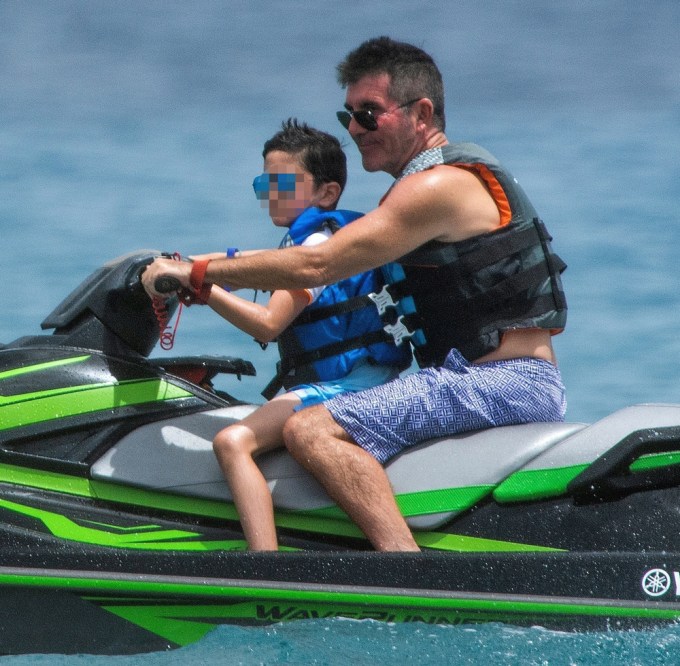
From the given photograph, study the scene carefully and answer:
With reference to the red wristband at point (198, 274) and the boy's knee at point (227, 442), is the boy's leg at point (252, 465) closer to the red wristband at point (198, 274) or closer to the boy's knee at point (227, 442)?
the boy's knee at point (227, 442)

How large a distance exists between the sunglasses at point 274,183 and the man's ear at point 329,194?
0.35 ft

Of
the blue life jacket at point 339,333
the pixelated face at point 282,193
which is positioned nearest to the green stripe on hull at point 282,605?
the blue life jacket at point 339,333

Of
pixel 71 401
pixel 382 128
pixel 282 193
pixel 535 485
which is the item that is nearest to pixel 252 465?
pixel 71 401

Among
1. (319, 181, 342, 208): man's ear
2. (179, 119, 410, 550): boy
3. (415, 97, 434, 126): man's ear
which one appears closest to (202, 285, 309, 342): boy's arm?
(179, 119, 410, 550): boy

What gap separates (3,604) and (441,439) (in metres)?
1.04

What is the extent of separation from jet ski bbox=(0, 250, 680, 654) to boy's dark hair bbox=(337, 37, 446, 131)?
70 centimetres

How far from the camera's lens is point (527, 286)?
2871 mm

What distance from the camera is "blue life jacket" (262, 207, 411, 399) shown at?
3.01 m

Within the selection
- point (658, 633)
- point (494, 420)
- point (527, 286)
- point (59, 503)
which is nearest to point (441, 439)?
point (494, 420)

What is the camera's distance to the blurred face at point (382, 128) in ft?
9.89

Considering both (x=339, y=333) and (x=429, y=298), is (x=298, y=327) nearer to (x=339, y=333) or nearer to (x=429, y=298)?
(x=339, y=333)

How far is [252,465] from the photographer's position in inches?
111

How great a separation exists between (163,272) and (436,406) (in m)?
0.69

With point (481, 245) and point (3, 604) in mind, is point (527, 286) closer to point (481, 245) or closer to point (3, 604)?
point (481, 245)
